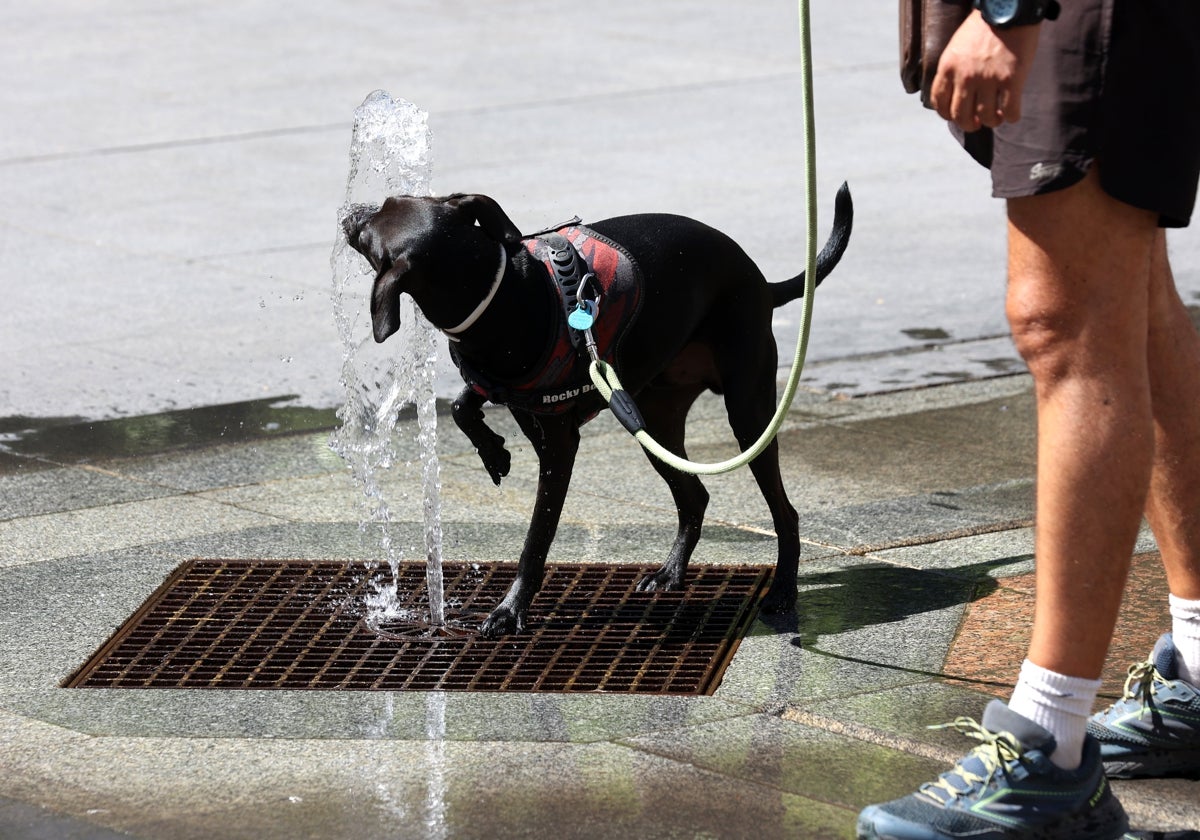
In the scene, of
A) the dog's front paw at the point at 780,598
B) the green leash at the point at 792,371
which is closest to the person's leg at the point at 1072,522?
the green leash at the point at 792,371

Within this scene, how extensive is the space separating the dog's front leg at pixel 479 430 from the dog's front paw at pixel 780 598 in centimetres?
70

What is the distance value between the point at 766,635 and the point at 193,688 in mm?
1281

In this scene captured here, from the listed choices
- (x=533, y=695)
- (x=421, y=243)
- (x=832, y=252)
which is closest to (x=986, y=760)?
(x=533, y=695)

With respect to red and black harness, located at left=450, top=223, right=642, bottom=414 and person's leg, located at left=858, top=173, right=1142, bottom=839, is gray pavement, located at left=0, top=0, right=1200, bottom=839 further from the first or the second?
red and black harness, located at left=450, top=223, right=642, bottom=414

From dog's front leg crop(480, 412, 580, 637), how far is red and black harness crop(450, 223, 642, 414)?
0.08 meters

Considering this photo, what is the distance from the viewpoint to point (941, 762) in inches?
130

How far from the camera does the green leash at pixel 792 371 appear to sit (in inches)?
129

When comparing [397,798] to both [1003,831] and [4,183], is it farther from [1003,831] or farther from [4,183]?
[4,183]

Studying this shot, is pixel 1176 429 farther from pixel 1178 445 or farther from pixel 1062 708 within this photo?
pixel 1062 708

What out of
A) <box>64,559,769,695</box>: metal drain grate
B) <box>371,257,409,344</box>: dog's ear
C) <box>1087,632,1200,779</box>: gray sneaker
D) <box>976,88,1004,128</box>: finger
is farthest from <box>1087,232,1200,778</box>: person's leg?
<box>371,257,409,344</box>: dog's ear

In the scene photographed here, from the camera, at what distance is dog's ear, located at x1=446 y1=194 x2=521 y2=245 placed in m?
3.97

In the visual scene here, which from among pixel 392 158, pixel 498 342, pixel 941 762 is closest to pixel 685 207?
pixel 392 158

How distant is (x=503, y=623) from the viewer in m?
4.11

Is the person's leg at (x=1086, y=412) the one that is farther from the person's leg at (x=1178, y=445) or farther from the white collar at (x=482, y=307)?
the white collar at (x=482, y=307)
